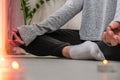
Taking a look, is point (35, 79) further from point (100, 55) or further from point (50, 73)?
point (100, 55)

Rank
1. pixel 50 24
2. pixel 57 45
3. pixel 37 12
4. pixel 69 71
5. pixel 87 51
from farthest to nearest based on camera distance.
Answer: pixel 37 12
pixel 50 24
pixel 57 45
pixel 87 51
pixel 69 71

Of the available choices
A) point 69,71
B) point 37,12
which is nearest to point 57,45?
point 69,71

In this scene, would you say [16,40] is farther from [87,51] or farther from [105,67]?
[105,67]

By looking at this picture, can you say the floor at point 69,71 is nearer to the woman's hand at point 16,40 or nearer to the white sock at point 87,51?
the white sock at point 87,51

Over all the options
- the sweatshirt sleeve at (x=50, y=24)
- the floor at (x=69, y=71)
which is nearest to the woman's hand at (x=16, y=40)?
the sweatshirt sleeve at (x=50, y=24)

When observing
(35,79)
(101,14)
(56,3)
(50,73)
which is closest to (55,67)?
(50,73)

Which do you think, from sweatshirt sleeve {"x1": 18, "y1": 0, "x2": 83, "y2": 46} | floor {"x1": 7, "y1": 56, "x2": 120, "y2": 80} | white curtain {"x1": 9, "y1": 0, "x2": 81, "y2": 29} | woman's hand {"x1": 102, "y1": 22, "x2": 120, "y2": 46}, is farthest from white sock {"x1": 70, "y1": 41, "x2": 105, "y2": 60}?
white curtain {"x1": 9, "y1": 0, "x2": 81, "y2": 29}

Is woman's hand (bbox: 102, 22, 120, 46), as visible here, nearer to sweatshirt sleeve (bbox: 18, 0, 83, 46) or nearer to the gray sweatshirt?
the gray sweatshirt

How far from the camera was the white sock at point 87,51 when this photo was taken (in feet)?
4.29

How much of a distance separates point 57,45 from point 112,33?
1.36 ft

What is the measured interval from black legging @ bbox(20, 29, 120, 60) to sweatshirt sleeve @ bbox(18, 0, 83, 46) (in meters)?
0.03

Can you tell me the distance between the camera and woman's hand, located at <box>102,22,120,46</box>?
1.13m

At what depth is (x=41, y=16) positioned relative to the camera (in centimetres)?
291

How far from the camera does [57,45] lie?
4.87 feet
